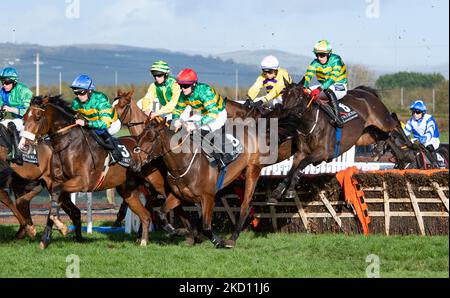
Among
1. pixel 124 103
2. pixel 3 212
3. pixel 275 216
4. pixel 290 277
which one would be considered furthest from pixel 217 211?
pixel 3 212

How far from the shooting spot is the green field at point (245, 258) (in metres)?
8.97

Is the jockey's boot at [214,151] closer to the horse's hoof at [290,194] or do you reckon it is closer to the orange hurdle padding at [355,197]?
the horse's hoof at [290,194]

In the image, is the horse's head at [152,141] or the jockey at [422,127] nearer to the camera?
the horse's head at [152,141]

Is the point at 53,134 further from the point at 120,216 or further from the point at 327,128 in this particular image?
the point at 327,128

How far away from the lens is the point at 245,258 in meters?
9.94

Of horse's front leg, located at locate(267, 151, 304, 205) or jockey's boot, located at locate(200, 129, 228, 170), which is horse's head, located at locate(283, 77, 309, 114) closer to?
horse's front leg, located at locate(267, 151, 304, 205)

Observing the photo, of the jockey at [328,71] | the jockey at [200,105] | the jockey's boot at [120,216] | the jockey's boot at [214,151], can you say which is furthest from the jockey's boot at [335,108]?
the jockey's boot at [120,216]

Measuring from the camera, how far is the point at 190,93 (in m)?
11.0

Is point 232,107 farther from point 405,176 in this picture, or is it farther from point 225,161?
point 405,176

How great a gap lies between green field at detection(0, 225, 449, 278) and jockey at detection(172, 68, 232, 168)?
1.47m

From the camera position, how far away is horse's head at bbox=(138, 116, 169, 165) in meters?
10.6

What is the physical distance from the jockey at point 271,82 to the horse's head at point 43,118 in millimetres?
3148

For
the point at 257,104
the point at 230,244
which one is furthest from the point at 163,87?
the point at 230,244

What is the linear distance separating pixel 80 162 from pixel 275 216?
10.9ft
